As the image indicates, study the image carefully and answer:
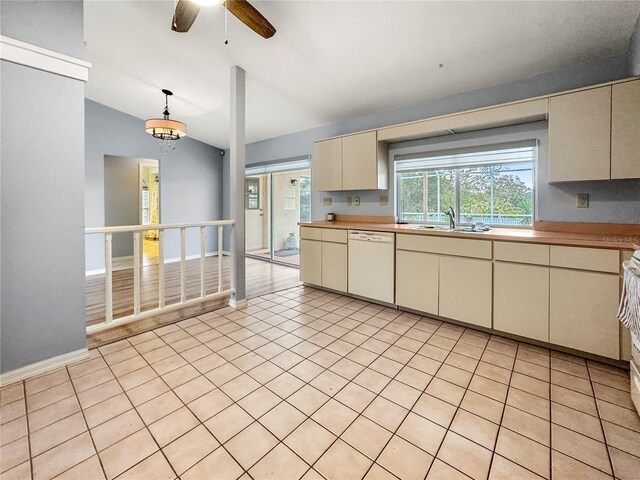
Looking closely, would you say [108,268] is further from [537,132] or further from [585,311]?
[537,132]

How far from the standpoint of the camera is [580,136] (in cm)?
226

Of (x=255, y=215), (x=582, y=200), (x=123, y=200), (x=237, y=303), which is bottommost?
(x=237, y=303)

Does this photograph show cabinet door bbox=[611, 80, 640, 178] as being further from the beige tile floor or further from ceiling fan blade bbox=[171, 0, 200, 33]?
ceiling fan blade bbox=[171, 0, 200, 33]

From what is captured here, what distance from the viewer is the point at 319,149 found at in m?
4.13

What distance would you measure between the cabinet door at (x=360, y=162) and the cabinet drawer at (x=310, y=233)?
27.6 inches

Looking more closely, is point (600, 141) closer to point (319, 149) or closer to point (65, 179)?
point (319, 149)

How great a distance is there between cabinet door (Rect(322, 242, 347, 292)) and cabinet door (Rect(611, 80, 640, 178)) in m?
2.52

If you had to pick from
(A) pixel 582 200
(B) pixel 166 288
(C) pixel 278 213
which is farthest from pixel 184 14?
(C) pixel 278 213

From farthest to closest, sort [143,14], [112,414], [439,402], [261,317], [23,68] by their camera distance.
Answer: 1. [261,317]
2. [143,14]
3. [23,68]
4. [439,402]
5. [112,414]

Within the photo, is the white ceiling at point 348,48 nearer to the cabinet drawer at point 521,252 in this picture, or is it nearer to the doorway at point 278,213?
the cabinet drawer at point 521,252

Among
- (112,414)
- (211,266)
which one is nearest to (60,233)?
(112,414)

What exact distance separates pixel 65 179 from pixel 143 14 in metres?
1.85

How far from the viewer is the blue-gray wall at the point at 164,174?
480 cm

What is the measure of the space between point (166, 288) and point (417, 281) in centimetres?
336
